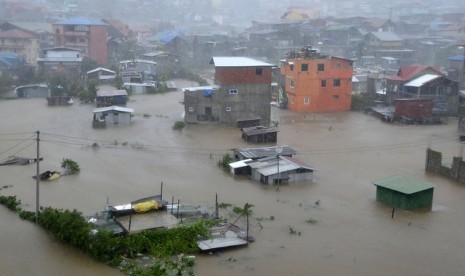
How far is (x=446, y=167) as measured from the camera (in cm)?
1548

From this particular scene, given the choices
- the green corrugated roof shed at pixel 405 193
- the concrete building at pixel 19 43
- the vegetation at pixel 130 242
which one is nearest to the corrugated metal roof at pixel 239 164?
the green corrugated roof shed at pixel 405 193

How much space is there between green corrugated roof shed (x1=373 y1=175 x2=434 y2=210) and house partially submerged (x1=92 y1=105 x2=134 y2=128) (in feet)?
38.8

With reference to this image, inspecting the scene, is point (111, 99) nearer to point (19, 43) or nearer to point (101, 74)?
point (101, 74)

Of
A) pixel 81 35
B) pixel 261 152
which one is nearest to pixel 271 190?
pixel 261 152

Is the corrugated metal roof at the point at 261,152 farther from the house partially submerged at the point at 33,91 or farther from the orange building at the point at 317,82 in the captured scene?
the house partially submerged at the point at 33,91

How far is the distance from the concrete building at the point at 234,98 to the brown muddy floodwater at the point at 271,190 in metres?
0.81

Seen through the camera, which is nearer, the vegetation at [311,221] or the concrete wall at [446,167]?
the vegetation at [311,221]

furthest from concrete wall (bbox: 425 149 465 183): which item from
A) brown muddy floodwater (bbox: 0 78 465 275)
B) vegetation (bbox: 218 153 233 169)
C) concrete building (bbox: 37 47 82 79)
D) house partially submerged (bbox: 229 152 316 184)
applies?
concrete building (bbox: 37 47 82 79)

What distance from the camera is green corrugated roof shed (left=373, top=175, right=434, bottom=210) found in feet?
41.8

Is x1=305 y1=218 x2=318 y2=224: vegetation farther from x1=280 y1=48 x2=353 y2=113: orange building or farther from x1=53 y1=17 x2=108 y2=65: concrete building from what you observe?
x1=53 y1=17 x2=108 y2=65: concrete building

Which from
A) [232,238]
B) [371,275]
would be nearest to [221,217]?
[232,238]

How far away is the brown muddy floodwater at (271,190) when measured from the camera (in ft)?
33.1

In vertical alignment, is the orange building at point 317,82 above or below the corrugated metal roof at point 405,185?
above

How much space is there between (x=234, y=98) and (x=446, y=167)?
9.32m
